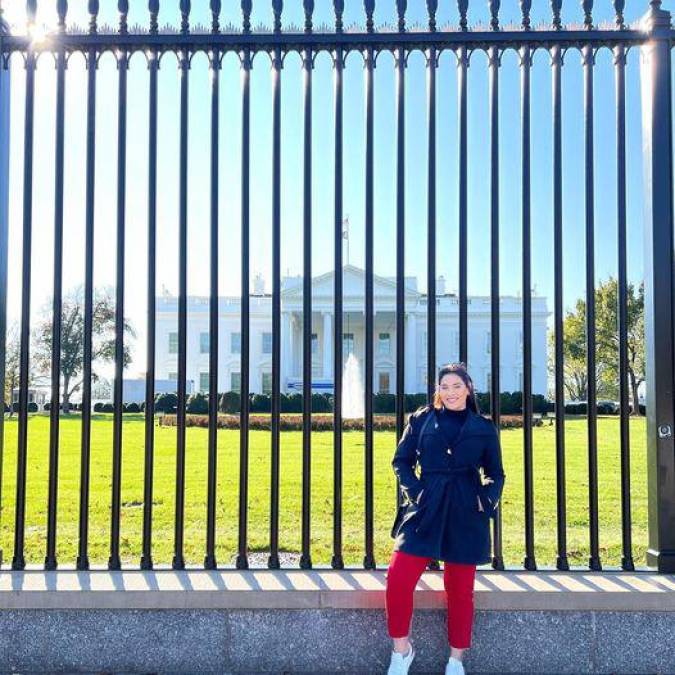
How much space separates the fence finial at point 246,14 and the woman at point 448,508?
2.37 metres

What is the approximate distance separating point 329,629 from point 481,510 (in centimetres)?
104

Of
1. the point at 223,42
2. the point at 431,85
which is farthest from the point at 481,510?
the point at 223,42

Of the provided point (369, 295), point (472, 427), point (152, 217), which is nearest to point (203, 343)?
point (152, 217)

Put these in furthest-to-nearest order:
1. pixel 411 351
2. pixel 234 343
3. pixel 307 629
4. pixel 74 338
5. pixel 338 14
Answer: pixel 234 343 < pixel 411 351 < pixel 74 338 < pixel 338 14 < pixel 307 629

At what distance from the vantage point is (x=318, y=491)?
27.0ft

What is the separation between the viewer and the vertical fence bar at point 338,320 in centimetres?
381

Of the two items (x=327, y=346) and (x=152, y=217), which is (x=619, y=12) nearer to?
(x=152, y=217)

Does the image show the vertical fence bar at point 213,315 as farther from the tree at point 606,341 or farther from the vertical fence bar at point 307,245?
the tree at point 606,341

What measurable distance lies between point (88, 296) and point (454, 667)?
290 centimetres

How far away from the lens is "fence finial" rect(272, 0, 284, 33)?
13.2 feet

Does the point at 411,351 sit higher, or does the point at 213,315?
the point at 411,351

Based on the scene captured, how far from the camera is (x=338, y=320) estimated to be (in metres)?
3.79

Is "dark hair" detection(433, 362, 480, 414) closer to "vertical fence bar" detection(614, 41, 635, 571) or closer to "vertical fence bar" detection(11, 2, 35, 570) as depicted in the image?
"vertical fence bar" detection(614, 41, 635, 571)

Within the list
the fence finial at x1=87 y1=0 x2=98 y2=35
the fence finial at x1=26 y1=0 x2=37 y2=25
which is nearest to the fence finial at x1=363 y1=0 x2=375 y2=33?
the fence finial at x1=87 y1=0 x2=98 y2=35
